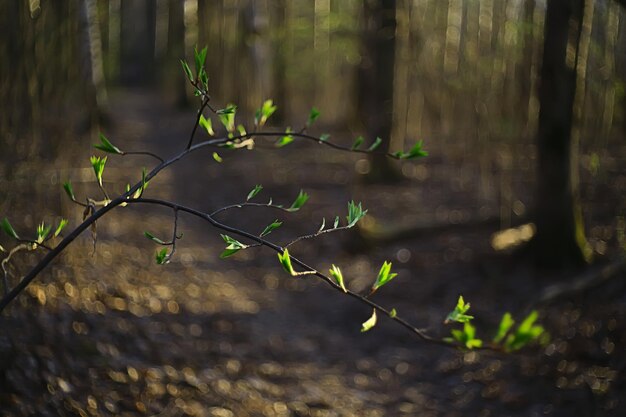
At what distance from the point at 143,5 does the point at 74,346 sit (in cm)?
3779

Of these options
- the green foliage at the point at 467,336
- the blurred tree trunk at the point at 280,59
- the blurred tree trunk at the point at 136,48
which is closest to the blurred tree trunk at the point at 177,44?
the blurred tree trunk at the point at 280,59

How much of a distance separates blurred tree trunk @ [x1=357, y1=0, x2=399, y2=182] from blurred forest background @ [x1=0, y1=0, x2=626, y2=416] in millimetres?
42

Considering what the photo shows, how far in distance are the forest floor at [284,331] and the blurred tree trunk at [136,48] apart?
27266 millimetres

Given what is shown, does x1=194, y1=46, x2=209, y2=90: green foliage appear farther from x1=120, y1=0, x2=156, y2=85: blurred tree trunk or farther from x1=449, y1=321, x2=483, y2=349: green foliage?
x1=120, y1=0, x2=156, y2=85: blurred tree trunk

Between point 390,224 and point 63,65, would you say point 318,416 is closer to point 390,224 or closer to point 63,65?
point 63,65

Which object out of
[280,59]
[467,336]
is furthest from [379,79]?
[467,336]

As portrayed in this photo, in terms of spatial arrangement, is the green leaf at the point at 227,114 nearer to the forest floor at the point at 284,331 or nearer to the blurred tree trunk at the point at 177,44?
the forest floor at the point at 284,331

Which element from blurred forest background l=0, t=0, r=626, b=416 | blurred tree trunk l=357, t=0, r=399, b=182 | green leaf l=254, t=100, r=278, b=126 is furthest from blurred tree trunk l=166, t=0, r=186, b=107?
green leaf l=254, t=100, r=278, b=126

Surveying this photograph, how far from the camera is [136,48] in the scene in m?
38.1

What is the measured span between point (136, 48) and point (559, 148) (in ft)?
116

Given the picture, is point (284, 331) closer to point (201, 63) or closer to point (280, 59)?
point (201, 63)

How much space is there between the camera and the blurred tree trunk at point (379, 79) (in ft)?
38.0

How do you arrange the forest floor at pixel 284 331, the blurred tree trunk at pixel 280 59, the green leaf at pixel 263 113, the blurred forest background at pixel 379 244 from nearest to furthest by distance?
the green leaf at pixel 263 113, the forest floor at pixel 284 331, the blurred forest background at pixel 379 244, the blurred tree trunk at pixel 280 59

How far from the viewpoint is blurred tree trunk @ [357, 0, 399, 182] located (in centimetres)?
1158
